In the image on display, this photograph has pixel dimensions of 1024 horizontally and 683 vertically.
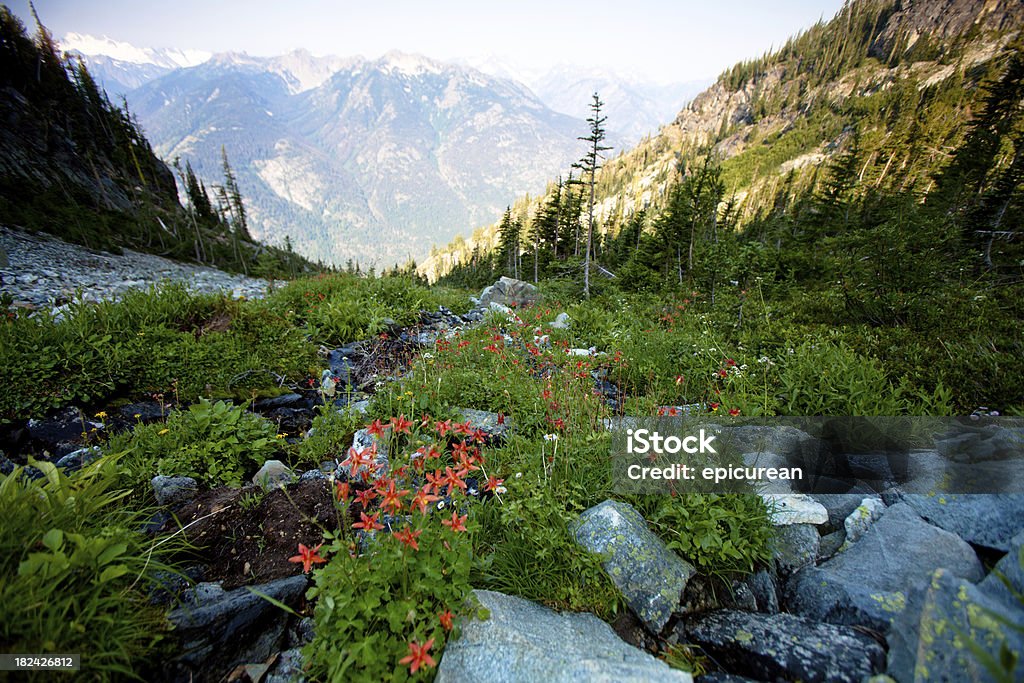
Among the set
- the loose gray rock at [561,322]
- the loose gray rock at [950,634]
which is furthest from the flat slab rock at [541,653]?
the loose gray rock at [561,322]

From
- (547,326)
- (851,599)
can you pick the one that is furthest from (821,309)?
(851,599)

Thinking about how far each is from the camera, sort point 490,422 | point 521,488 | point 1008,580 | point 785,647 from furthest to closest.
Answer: point 490,422, point 521,488, point 785,647, point 1008,580

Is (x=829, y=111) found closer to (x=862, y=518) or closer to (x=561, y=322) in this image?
(x=561, y=322)

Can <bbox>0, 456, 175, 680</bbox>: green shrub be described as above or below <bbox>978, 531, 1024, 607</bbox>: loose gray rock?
below

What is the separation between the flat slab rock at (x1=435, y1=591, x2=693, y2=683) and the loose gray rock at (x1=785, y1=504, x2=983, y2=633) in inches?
46.9

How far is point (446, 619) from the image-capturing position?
6.88ft

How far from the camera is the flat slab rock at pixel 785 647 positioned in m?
1.91

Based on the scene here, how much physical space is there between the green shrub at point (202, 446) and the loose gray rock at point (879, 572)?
4.65m

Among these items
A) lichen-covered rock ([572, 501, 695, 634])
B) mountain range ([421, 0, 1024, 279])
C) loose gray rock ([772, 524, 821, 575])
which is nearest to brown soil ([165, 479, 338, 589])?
lichen-covered rock ([572, 501, 695, 634])

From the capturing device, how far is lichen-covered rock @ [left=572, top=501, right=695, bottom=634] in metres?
2.44

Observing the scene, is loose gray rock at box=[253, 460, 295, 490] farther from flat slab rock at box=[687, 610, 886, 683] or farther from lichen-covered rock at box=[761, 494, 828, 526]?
lichen-covered rock at box=[761, 494, 828, 526]

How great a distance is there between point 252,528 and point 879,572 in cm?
445

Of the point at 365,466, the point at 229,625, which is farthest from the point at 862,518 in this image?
the point at 229,625

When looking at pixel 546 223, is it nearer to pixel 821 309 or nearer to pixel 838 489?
pixel 821 309
